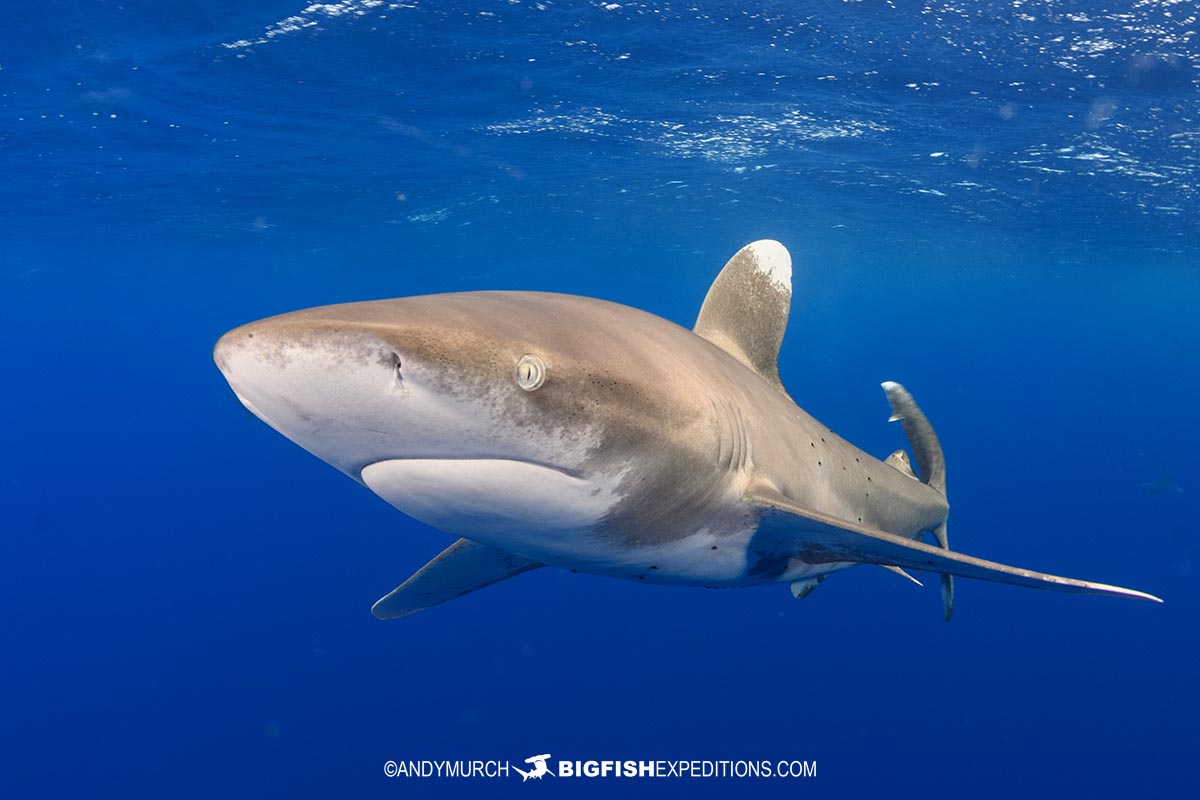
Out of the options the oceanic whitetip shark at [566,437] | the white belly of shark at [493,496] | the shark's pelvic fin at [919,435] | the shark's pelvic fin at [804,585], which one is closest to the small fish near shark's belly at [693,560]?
the oceanic whitetip shark at [566,437]

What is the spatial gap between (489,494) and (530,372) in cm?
42

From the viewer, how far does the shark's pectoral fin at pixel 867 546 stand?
2.70 meters

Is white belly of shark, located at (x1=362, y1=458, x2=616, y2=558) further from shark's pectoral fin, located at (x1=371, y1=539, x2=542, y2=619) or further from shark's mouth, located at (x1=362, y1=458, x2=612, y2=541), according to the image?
shark's pectoral fin, located at (x1=371, y1=539, x2=542, y2=619)

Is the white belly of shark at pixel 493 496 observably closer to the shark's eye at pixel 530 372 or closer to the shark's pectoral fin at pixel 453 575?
the shark's eye at pixel 530 372

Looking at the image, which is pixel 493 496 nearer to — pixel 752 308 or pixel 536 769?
pixel 752 308

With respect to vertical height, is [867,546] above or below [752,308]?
below

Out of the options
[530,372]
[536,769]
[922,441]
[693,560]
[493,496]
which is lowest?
[536,769]

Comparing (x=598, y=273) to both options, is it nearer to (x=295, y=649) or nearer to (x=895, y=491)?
(x=295, y=649)

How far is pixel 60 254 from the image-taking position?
40.8 m

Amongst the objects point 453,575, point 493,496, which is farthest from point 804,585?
point 493,496

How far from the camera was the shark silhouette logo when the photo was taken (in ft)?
43.4

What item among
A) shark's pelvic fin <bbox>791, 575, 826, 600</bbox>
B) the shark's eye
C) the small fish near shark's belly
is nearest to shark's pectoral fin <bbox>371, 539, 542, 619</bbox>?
the small fish near shark's belly

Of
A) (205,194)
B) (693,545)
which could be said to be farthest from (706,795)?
(205,194)

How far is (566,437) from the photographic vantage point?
2146 mm
